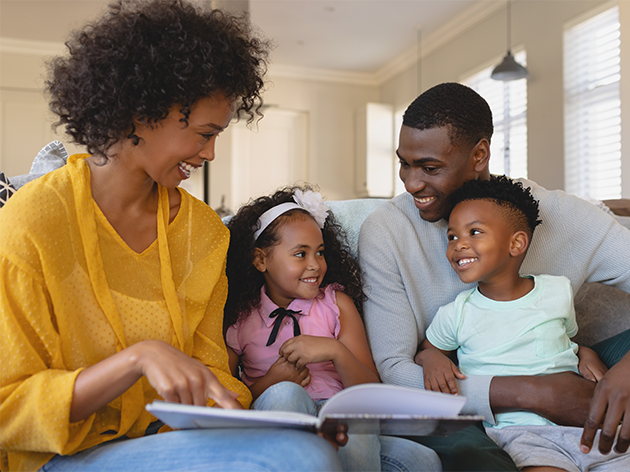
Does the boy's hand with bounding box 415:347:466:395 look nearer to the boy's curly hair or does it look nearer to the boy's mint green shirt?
the boy's mint green shirt

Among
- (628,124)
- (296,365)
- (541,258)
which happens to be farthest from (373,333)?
(628,124)

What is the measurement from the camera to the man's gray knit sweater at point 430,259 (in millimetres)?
1350

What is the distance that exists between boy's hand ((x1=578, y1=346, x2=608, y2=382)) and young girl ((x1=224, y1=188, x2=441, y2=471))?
49 cm

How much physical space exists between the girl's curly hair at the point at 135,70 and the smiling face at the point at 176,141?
2 cm

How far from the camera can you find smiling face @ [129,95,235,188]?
3.26 feet

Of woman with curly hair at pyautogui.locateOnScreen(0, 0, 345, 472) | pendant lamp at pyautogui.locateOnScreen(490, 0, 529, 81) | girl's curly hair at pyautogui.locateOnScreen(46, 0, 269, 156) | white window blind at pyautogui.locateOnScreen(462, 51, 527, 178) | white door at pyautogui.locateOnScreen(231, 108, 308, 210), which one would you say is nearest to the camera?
woman with curly hair at pyautogui.locateOnScreen(0, 0, 345, 472)

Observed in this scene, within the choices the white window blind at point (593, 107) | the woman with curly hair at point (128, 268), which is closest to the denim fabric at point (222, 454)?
the woman with curly hair at point (128, 268)

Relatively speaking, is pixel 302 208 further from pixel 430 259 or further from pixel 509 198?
pixel 509 198

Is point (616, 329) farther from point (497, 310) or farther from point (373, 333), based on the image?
point (373, 333)

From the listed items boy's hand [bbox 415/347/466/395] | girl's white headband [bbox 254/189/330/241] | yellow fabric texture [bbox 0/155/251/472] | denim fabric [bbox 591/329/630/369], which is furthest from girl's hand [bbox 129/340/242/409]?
denim fabric [bbox 591/329/630/369]

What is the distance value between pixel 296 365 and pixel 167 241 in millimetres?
401

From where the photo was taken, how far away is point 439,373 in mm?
1190

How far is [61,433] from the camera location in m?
0.78

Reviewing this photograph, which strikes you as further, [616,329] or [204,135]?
[616,329]
